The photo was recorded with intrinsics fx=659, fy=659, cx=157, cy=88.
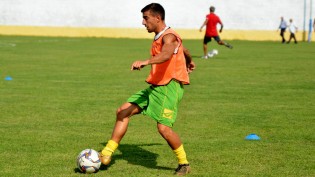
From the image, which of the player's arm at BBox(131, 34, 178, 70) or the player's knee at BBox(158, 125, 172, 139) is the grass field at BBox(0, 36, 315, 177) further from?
the player's arm at BBox(131, 34, 178, 70)

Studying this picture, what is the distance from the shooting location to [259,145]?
364 inches

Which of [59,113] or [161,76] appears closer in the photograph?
[161,76]

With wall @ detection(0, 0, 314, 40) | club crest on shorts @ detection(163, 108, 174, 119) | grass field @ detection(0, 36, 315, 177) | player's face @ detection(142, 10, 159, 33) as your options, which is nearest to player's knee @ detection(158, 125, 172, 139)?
club crest on shorts @ detection(163, 108, 174, 119)

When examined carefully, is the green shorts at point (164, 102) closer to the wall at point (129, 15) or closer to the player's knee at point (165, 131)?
the player's knee at point (165, 131)

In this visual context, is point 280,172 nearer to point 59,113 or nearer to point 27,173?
point 27,173

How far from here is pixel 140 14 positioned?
51.5m

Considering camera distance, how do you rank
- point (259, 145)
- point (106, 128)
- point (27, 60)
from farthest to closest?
point (27, 60) → point (106, 128) → point (259, 145)

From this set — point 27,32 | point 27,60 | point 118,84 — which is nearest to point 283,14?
point 27,32

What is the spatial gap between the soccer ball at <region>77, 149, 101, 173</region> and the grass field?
0.09 metres

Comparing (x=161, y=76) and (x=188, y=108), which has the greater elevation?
(x=161, y=76)

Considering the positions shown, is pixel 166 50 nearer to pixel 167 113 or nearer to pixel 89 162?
pixel 167 113

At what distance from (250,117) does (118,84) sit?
234 inches

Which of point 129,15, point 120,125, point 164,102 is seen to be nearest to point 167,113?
point 164,102

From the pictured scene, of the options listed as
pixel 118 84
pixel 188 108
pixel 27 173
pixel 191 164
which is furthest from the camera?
pixel 118 84
